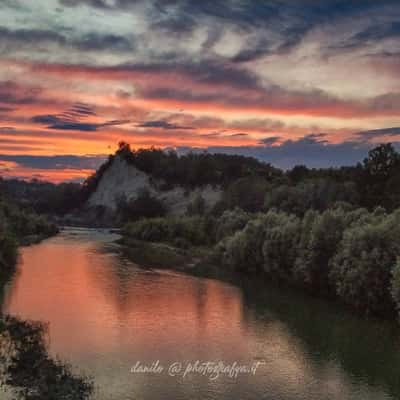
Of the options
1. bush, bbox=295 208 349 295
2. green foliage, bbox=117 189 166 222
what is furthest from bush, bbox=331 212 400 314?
green foliage, bbox=117 189 166 222

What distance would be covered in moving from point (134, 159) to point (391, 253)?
129 meters

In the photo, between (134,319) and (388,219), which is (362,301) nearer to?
(388,219)

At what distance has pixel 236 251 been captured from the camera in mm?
60250

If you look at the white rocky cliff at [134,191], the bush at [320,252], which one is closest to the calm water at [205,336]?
the bush at [320,252]

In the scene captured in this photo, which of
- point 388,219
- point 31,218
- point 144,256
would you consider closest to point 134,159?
point 31,218

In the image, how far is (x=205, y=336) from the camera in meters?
31.9

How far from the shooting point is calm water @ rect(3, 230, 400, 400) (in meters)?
24.2

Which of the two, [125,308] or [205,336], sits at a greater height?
[205,336]

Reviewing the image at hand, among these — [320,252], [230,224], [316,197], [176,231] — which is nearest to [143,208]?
[176,231]

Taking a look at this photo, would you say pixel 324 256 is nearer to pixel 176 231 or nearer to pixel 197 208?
pixel 176 231

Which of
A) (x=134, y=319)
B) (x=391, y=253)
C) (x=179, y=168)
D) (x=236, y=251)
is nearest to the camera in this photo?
(x=134, y=319)

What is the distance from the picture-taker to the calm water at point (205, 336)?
79.4 ft

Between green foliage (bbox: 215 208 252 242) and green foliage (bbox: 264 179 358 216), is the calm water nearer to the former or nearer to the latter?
green foliage (bbox: 215 208 252 242)

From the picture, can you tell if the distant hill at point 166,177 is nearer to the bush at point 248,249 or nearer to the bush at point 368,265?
the bush at point 248,249
